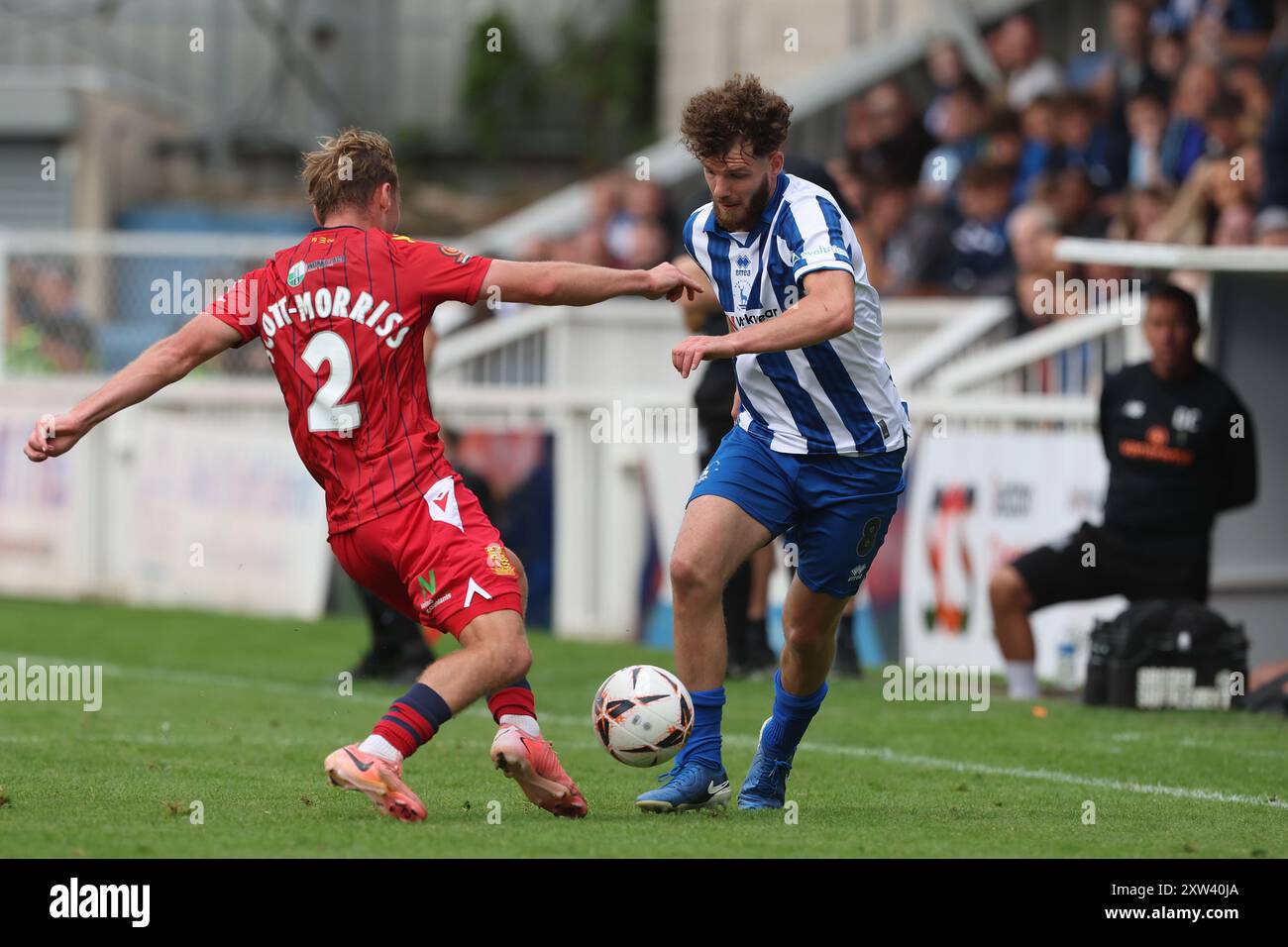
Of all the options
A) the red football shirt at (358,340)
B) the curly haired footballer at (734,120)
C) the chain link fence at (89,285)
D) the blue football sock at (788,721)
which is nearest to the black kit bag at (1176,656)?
the blue football sock at (788,721)

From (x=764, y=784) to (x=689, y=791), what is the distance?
15.4 inches

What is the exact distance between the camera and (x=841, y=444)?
6.91m

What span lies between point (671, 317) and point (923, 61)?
18.9 ft

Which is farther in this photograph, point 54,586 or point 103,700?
point 54,586

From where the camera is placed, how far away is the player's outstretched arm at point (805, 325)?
625 cm

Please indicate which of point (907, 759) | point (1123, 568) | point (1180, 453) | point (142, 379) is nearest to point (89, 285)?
point (1123, 568)

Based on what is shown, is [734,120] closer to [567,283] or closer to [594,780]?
[567,283]

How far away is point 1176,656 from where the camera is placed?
409 inches

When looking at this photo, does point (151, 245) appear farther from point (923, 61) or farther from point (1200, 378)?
point (1200, 378)

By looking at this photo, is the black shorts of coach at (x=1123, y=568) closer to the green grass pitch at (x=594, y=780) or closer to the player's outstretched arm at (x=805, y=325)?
the green grass pitch at (x=594, y=780)

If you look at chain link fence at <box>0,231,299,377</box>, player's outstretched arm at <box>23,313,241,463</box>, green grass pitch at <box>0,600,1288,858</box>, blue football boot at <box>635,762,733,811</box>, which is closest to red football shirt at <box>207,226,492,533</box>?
player's outstretched arm at <box>23,313,241,463</box>

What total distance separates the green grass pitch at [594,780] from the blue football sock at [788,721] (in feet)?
0.70
